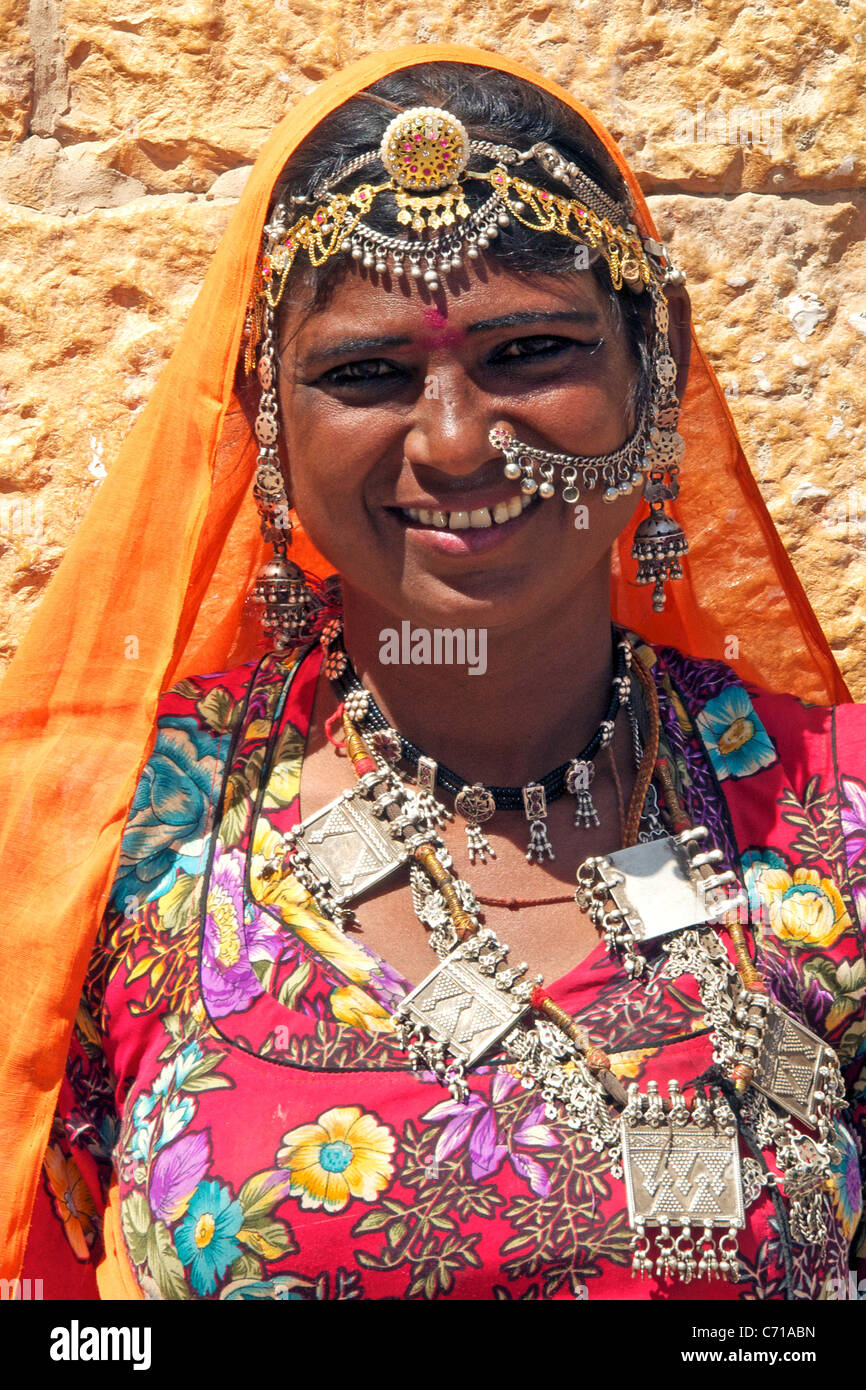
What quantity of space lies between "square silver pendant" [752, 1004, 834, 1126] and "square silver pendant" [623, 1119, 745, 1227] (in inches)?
3.7

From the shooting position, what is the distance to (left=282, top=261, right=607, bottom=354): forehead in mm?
1682

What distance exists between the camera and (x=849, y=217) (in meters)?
2.47

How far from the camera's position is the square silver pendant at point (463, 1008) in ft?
5.46

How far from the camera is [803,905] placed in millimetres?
1824

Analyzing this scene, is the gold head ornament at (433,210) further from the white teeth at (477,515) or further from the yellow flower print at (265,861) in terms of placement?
the yellow flower print at (265,861)

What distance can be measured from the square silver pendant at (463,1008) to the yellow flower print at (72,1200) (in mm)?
521

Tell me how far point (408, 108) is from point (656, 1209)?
133cm

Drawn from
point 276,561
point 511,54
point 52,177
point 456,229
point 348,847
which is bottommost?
point 348,847

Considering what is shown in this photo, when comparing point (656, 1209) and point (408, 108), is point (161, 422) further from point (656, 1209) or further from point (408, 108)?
point (656, 1209)

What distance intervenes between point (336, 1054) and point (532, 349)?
0.87 m

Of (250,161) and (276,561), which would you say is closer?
(276,561)
